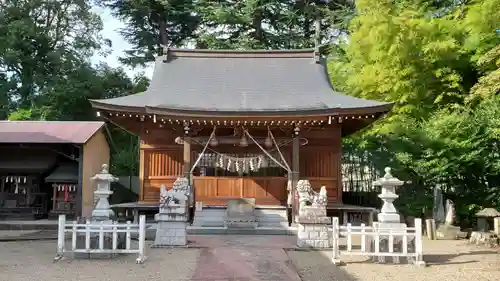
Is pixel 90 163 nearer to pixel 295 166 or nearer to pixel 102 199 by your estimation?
pixel 295 166

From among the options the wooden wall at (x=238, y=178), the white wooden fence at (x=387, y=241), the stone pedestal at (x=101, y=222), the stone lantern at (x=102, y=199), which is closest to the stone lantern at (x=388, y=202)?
the white wooden fence at (x=387, y=241)

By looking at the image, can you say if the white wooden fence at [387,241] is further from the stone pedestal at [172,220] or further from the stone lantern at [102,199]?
the stone lantern at [102,199]

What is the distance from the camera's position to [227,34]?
27.6m

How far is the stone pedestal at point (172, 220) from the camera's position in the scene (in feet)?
29.9

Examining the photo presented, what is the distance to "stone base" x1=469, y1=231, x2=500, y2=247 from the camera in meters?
10.4

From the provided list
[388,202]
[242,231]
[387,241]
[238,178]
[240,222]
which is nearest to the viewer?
[387,241]

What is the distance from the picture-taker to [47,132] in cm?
1551

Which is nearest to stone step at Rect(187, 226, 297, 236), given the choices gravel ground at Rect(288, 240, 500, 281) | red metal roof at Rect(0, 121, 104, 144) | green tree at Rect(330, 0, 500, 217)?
gravel ground at Rect(288, 240, 500, 281)

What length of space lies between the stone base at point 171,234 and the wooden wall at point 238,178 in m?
4.00

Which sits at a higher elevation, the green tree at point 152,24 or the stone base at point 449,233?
the green tree at point 152,24

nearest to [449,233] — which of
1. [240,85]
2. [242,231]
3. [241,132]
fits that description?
[242,231]

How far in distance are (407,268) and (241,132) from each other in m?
6.72

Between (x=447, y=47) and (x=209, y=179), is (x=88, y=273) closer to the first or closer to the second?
(x=209, y=179)

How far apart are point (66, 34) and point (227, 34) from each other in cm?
964
